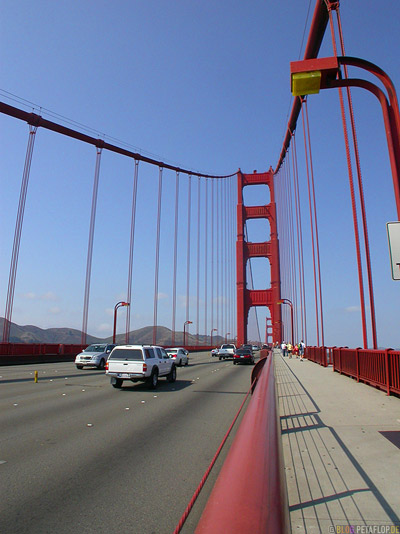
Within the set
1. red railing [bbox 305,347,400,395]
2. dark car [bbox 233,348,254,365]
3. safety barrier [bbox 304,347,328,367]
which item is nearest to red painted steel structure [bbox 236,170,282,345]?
safety barrier [bbox 304,347,328,367]

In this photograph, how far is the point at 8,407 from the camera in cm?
965

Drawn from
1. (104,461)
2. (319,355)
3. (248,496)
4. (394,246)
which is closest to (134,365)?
(104,461)

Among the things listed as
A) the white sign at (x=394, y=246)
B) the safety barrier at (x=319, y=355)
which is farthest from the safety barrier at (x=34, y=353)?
the white sign at (x=394, y=246)

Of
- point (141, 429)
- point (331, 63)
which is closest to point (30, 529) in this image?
point (141, 429)

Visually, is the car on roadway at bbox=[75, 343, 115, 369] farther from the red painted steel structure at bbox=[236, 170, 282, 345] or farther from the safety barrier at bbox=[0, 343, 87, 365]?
the red painted steel structure at bbox=[236, 170, 282, 345]

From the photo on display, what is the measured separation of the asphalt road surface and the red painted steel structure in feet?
177

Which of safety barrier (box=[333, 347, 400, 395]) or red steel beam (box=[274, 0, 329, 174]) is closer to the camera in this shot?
safety barrier (box=[333, 347, 400, 395])

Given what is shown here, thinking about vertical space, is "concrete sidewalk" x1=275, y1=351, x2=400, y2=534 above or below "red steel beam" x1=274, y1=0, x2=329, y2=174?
below

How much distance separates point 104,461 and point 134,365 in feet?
27.9

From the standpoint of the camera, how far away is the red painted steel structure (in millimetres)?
64500

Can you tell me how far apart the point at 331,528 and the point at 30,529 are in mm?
2534

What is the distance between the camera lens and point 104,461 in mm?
5477

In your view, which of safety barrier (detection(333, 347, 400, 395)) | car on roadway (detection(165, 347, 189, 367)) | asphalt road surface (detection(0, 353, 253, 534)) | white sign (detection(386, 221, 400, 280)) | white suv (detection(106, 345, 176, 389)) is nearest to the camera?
asphalt road surface (detection(0, 353, 253, 534))

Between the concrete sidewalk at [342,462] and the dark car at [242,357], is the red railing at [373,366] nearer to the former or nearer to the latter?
the concrete sidewalk at [342,462]
